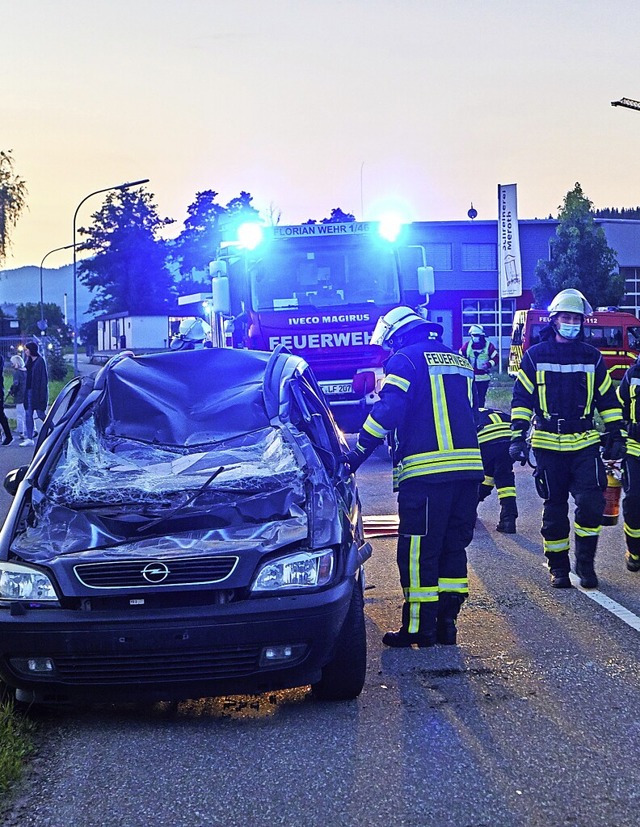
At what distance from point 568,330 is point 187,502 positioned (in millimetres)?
3253

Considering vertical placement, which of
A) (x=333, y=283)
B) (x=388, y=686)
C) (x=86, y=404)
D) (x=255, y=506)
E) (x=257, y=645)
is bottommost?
(x=388, y=686)

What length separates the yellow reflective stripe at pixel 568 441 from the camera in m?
7.01

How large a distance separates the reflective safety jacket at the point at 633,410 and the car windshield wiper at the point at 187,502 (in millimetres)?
3505

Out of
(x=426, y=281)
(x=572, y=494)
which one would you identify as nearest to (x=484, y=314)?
(x=426, y=281)

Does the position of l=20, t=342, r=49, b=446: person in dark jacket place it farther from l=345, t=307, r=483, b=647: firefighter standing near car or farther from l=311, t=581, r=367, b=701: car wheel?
l=311, t=581, r=367, b=701: car wheel

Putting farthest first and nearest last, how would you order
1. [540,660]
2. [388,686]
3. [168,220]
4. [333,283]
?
[168,220], [333,283], [540,660], [388,686]

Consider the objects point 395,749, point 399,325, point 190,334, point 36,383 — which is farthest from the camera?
point 36,383

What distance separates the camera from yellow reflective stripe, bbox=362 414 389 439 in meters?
5.84

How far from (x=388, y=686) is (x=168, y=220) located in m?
90.8

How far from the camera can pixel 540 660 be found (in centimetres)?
542

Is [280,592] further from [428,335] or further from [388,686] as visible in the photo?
[428,335]

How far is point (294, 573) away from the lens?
447 cm

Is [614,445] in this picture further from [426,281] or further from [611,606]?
[426,281]

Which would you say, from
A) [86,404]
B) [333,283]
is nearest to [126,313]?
[333,283]
